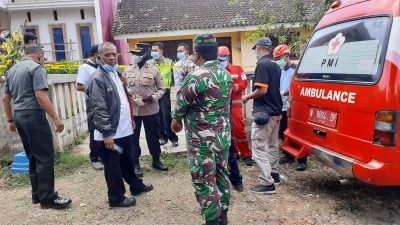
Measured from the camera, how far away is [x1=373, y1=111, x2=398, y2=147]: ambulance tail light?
2.82m

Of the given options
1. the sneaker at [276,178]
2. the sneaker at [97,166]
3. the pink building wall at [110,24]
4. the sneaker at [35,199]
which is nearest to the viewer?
the sneaker at [35,199]

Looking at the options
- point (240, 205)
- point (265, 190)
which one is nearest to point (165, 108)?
point (265, 190)

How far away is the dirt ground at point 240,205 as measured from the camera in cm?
344

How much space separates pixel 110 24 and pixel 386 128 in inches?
629

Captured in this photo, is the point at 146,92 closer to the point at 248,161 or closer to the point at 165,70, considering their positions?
the point at 165,70

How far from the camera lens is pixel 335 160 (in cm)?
332

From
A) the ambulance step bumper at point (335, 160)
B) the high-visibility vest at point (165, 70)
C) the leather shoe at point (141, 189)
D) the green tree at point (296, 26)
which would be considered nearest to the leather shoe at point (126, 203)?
the leather shoe at point (141, 189)

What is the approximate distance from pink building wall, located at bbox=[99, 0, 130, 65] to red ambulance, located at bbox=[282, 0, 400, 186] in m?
13.1

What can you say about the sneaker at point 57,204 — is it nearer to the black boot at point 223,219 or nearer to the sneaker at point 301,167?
the black boot at point 223,219

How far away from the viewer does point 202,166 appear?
2998 mm

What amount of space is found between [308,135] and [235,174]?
94 centimetres

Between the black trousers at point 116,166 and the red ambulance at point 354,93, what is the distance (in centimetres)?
189

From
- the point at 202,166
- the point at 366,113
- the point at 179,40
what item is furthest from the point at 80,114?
the point at 179,40

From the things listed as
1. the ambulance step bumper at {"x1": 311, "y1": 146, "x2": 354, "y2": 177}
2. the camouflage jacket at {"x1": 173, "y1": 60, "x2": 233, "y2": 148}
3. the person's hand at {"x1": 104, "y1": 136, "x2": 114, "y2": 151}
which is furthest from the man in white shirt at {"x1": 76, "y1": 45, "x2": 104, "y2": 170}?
the ambulance step bumper at {"x1": 311, "y1": 146, "x2": 354, "y2": 177}
